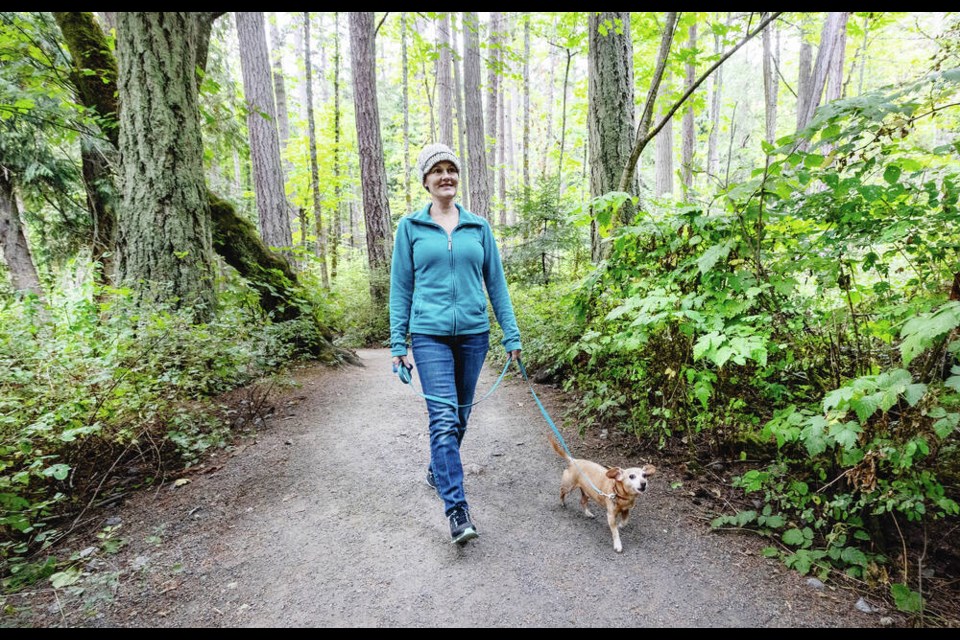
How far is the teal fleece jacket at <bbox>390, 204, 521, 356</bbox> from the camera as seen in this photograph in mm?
2750

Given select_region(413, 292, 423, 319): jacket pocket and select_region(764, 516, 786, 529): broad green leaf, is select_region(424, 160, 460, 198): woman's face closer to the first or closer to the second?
select_region(413, 292, 423, 319): jacket pocket

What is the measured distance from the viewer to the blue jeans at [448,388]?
8.62 ft

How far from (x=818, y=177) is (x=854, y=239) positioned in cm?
44

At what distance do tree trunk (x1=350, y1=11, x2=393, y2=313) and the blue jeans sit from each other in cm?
807

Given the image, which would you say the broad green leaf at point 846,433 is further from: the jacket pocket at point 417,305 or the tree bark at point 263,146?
the tree bark at point 263,146

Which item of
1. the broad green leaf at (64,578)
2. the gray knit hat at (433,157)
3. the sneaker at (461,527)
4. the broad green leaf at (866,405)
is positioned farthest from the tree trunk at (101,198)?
the broad green leaf at (866,405)

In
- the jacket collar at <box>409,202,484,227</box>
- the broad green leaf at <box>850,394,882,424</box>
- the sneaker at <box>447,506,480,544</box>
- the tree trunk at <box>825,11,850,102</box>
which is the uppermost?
the tree trunk at <box>825,11,850,102</box>

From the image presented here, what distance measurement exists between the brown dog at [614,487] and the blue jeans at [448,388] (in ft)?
2.63

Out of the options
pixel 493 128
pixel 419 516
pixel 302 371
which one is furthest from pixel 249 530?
pixel 493 128

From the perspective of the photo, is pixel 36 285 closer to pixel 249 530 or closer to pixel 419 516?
pixel 249 530

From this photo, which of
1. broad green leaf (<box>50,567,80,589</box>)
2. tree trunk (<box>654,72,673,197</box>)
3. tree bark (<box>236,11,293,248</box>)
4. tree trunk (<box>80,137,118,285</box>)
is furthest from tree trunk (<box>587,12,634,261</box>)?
tree bark (<box>236,11,293,248</box>)

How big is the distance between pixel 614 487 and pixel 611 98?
4557mm

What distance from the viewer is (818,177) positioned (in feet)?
8.38
